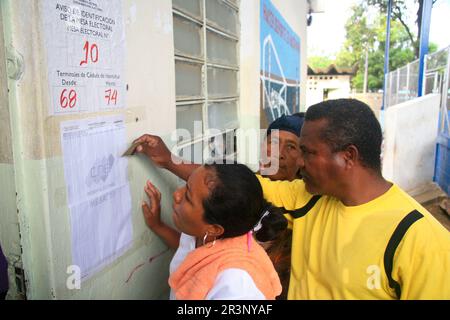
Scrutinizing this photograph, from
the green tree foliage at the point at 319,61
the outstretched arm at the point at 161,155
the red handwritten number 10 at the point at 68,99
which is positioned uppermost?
the green tree foliage at the point at 319,61

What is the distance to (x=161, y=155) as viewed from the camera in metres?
1.83

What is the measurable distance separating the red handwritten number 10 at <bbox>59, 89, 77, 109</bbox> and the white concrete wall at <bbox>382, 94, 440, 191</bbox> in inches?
242

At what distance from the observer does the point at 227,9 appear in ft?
9.72

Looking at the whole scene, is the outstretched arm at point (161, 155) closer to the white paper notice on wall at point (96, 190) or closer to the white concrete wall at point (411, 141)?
the white paper notice on wall at point (96, 190)

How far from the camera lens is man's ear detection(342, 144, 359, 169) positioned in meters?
1.35

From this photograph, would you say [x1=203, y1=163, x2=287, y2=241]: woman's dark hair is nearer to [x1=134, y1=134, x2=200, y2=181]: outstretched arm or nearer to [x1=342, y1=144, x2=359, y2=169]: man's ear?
[x1=342, y1=144, x2=359, y2=169]: man's ear

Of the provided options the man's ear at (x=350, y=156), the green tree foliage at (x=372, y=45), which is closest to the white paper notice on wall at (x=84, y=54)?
the man's ear at (x=350, y=156)

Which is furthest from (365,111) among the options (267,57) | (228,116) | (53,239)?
(267,57)

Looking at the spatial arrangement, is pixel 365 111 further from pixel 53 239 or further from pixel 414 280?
pixel 53 239

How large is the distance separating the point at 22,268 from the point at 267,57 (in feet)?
10.9

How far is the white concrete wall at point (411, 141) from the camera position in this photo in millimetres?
6570

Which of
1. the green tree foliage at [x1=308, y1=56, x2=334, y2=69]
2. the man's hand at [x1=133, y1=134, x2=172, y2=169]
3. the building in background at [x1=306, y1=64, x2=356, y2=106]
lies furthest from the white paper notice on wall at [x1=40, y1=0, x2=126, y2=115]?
the green tree foliage at [x1=308, y1=56, x2=334, y2=69]

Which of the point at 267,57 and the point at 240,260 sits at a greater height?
the point at 267,57

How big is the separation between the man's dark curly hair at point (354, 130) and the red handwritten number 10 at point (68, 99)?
2.75ft
